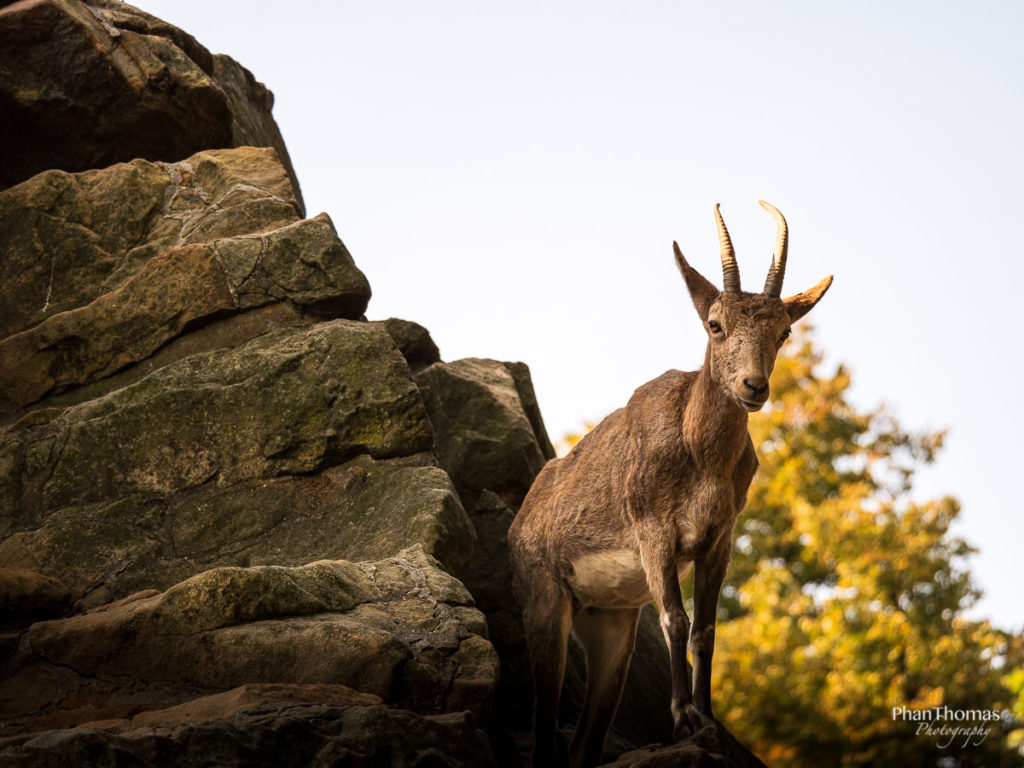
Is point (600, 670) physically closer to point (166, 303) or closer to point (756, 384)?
point (756, 384)

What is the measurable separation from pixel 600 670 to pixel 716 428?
6.86ft

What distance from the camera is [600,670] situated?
8.00 meters

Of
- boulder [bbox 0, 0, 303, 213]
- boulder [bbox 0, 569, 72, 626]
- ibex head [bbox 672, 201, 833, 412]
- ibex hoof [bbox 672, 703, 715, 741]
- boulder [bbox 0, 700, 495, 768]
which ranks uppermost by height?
boulder [bbox 0, 0, 303, 213]

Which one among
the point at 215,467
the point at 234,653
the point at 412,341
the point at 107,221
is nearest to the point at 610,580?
the point at 234,653

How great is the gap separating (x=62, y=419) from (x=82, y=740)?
3.99m

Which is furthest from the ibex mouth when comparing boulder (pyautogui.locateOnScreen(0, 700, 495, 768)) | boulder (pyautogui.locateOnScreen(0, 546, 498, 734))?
boulder (pyautogui.locateOnScreen(0, 700, 495, 768))

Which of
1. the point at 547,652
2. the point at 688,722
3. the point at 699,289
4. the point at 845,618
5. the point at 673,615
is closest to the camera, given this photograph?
the point at 688,722

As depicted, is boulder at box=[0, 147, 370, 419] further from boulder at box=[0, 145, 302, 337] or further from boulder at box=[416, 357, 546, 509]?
boulder at box=[416, 357, 546, 509]

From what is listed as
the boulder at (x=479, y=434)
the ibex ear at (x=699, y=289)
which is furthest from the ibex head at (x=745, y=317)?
the boulder at (x=479, y=434)

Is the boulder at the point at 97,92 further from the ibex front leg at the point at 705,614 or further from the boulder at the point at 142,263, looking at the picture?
the ibex front leg at the point at 705,614

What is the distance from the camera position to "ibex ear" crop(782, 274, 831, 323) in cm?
714

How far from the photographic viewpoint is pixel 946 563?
1797 centimetres

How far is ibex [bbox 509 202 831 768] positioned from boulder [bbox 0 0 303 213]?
16.2 ft

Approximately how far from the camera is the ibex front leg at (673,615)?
650 cm
